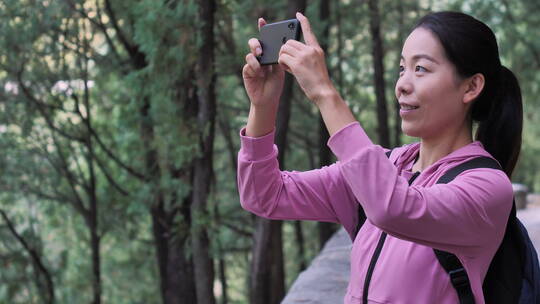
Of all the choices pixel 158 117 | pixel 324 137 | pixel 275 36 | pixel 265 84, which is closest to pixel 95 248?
A: pixel 324 137

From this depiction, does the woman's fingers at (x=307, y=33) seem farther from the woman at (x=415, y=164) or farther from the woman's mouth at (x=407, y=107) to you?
the woman's mouth at (x=407, y=107)

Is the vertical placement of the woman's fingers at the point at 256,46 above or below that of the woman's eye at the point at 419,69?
above

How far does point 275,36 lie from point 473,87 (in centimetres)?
52

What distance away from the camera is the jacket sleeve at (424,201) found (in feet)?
4.86

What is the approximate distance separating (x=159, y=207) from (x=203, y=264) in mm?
2755

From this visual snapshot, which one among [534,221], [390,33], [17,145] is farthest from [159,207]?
[390,33]

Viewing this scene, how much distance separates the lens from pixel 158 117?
7410 mm

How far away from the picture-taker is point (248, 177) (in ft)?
6.39

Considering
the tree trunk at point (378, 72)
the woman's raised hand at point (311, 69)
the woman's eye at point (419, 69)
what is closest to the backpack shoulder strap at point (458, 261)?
the woman's eye at point (419, 69)

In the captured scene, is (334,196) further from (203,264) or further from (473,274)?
(203,264)

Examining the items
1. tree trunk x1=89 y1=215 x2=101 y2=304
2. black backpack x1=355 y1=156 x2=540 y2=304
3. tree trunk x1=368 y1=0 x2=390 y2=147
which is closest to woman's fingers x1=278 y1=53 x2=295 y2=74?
black backpack x1=355 y1=156 x2=540 y2=304

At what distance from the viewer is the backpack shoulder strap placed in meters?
1.62

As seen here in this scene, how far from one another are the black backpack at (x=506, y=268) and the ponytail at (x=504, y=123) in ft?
0.49

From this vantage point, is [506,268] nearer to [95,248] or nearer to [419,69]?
[419,69]
